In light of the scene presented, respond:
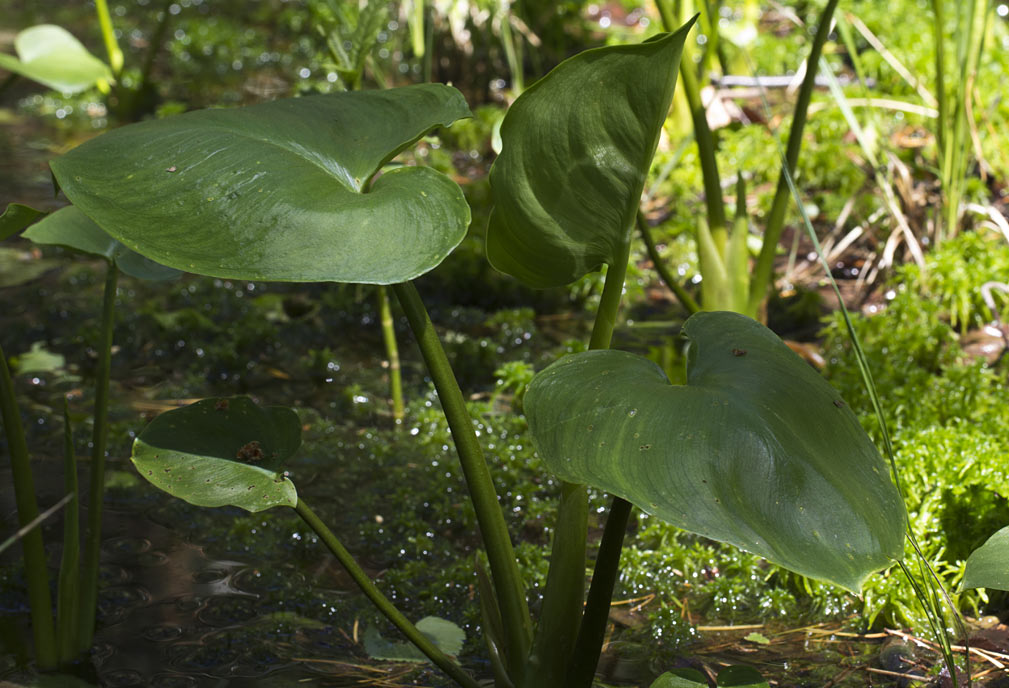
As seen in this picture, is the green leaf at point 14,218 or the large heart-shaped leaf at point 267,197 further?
the green leaf at point 14,218

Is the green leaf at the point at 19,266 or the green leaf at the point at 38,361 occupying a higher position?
the green leaf at the point at 19,266

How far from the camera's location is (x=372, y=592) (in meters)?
1.11

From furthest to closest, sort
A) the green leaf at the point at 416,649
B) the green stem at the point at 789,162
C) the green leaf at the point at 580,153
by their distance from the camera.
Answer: the green stem at the point at 789,162 < the green leaf at the point at 416,649 < the green leaf at the point at 580,153

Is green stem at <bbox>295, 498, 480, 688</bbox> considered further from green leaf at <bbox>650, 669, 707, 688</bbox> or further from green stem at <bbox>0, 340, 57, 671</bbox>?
green stem at <bbox>0, 340, 57, 671</bbox>

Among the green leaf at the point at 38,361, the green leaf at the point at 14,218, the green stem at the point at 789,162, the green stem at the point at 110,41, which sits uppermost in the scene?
the green stem at the point at 110,41

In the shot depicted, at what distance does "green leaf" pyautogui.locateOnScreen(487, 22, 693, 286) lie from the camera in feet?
3.19

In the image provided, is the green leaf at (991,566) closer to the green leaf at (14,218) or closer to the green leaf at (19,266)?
the green leaf at (14,218)

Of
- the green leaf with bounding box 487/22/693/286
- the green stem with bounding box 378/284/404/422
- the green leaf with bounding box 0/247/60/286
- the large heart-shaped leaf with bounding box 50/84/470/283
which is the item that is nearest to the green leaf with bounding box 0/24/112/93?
the green leaf with bounding box 0/247/60/286

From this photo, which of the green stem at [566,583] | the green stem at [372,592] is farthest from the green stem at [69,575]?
the green stem at [566,583]

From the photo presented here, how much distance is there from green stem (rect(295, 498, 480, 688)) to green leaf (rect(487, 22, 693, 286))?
15.3 inches

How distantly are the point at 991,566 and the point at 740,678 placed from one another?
0.32 m

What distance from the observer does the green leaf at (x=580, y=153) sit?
0.97 m

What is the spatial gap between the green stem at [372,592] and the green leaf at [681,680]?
0.28m

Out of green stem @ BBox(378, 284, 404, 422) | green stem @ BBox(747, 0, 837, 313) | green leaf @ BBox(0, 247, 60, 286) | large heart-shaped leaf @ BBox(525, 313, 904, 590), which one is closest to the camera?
large heart-shaped leaf @ BBox(525, 313, 904, 590)
